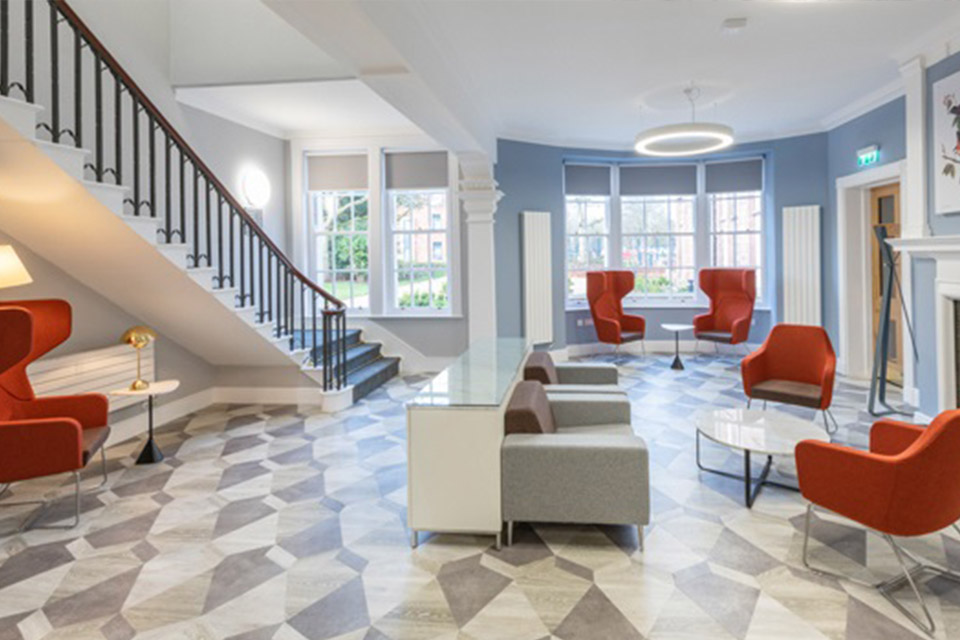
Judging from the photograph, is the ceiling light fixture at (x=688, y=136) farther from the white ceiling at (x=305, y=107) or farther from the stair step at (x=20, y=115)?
the stair step at (x=20, y=115)

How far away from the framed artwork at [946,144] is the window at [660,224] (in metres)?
3.70

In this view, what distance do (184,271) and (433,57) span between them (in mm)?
2397

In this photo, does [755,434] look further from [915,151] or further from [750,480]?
[915,151]

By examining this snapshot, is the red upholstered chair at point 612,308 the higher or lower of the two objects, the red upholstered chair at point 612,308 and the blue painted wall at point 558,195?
the lower

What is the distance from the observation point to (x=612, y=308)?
26.9ft

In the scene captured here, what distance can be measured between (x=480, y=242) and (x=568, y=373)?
260 cm

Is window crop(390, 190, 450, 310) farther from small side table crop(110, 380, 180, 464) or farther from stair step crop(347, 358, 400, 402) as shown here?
small side table crop(110, 380, 180, 464)

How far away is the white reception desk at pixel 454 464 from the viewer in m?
2.72

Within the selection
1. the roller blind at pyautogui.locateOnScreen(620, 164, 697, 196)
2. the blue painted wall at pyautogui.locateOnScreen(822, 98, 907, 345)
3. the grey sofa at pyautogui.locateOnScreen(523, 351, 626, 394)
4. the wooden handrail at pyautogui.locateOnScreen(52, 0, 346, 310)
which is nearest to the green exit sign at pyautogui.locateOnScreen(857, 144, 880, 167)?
the blue painted wall at pyautogui.locateOnScreen(822, 98, 907, 345)

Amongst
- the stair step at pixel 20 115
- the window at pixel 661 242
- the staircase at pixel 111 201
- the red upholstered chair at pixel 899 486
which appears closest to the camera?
the red upholstered chair at pixel 899 486

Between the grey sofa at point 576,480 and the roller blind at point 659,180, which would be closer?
the grey sofa at point 576,480

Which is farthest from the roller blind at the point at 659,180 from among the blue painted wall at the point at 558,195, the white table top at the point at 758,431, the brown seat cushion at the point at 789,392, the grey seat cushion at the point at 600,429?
the grey seat cushion at the point at 600,429

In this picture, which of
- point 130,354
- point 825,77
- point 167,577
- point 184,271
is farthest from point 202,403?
point 825,77

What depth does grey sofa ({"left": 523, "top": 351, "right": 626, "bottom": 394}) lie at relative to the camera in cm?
400
